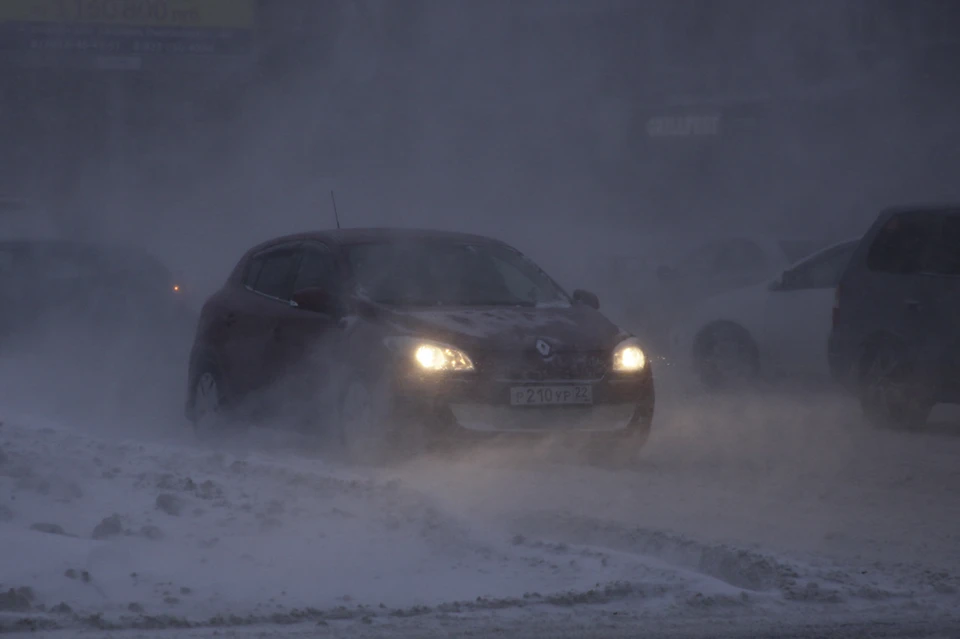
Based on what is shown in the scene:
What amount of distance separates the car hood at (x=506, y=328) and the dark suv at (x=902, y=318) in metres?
2.14

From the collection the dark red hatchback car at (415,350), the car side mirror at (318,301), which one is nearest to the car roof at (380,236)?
the dark red hatchback car at (415,350)

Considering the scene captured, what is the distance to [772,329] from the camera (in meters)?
11.0

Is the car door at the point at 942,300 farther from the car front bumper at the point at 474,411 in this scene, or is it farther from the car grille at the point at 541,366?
the car front bumper at the point at 474,411

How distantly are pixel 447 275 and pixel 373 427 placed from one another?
1273mm

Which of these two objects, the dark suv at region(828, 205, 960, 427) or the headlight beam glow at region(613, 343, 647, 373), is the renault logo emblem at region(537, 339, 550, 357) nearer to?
the headlight beam glow at region(613, 343, 647, 373)

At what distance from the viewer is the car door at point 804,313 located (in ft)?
34.3

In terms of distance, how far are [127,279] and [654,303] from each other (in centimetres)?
511

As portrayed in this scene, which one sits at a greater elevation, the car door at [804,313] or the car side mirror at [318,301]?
the car door at [804,313]

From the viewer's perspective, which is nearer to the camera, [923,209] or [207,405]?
[207,405]

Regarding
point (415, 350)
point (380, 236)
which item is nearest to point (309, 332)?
point (380, 236)

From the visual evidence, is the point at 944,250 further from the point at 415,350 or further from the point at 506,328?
the point at 415,350

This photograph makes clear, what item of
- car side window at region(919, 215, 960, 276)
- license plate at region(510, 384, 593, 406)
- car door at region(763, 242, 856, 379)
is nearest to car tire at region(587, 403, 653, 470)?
license plate at region(510, 384, 593, 406)

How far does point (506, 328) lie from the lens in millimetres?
7164

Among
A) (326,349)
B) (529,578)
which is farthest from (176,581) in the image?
(326,349)
